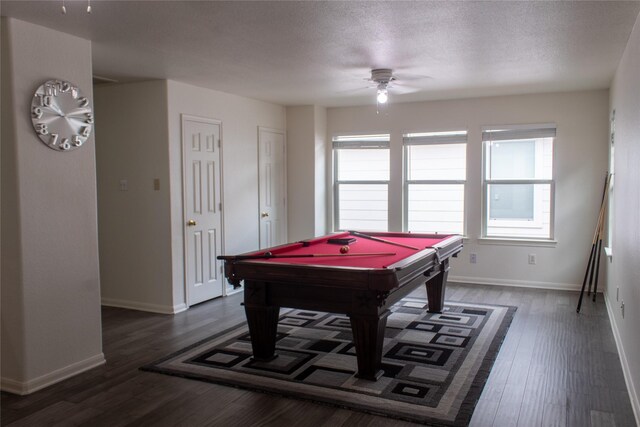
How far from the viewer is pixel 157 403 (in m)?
3.13

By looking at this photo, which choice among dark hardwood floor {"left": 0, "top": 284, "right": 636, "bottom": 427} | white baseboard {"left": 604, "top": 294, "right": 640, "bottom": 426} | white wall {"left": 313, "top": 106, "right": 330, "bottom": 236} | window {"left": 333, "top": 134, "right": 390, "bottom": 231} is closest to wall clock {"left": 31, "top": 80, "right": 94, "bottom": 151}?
dark hardwood floor {"left": 0, "top": 284, "right": 636, "bottom": 427}

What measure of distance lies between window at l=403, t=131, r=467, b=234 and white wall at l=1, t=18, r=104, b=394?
167 inches

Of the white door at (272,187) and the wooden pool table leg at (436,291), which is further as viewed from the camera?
the white door at (272,187)

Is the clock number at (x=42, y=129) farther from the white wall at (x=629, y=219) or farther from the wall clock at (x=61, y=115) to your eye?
the white wall at (x=629, y=219)

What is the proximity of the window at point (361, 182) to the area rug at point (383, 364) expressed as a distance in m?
2.37

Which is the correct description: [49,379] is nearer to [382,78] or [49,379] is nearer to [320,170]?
[382,78]

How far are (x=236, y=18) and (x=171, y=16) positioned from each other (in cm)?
40

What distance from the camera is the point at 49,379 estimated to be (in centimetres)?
347

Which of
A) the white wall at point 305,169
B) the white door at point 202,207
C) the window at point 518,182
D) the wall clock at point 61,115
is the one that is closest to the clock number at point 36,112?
the wall clock at point 61,115

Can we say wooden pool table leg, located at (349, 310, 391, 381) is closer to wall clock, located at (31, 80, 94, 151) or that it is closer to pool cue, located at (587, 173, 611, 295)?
wall clock, located at (31, 80, 94, 151)

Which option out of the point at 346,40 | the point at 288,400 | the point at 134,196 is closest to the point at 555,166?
the point at 346,40

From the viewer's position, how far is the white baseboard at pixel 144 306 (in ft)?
17.3

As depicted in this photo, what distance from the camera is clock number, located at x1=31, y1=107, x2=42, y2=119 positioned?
11.1 feet

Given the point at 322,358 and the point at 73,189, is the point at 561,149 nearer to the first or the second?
the point at 322,358
